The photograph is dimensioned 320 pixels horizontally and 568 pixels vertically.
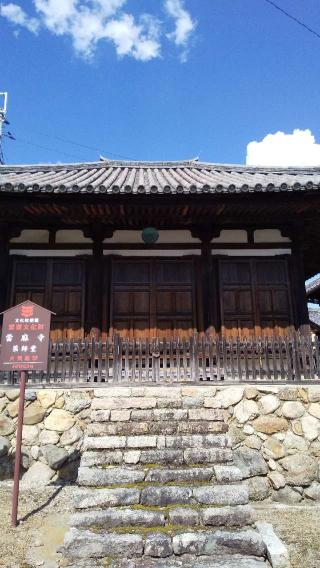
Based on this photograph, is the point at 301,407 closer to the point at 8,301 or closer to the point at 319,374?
the point at 319,374

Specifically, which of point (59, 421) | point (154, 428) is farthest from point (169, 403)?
point (59, 421)

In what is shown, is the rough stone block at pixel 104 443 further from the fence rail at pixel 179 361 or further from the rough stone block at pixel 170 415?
the fence rail at pixel 179 361

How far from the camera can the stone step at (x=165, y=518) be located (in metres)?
4.45

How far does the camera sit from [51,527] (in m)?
5.02

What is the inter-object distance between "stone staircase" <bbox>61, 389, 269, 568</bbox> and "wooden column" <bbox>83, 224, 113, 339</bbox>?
2618 mm

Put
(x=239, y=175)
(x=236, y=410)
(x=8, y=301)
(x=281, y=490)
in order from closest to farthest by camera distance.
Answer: (x=281, y=490) → (x=236, y=410) → (x=8, y=301) → (x=239, y=175)

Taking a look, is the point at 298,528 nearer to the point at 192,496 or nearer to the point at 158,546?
the point at 192,496

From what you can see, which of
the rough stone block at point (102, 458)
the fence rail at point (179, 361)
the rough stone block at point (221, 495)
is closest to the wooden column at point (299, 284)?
the fence rail at point (179, 361)

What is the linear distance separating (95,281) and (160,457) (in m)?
4.68

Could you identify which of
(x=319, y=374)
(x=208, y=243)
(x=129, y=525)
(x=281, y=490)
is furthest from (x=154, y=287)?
(x=129, y=525)

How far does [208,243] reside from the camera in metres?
9.32

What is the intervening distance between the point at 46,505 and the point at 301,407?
4.62 m

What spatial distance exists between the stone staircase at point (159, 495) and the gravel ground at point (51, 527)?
447 mm

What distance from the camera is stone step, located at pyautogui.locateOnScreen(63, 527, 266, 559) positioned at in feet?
13.5
